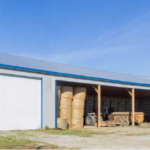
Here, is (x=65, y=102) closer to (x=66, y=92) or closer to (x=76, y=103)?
(x=66, y=92)

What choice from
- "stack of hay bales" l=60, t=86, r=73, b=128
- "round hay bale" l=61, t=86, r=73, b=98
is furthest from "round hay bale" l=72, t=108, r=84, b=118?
"round hay bale" l=61, t=86, r=73, b=98

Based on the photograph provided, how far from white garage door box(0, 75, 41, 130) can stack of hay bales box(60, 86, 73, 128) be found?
2.33m

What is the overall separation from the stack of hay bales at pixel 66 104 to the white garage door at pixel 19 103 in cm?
233

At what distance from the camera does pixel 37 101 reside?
1672 centimetres

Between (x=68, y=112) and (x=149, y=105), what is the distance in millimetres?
20996

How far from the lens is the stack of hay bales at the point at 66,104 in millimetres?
18562

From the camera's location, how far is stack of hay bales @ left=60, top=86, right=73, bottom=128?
18.6 meters

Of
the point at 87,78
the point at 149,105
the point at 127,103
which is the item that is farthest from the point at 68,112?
the point at 149,105

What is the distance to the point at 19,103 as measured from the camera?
16.0m

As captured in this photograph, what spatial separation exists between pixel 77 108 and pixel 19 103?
489 centimetres

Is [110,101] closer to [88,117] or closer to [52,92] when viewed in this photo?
[88,117]

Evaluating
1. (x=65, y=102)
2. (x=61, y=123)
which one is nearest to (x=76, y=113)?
(x=65, y=102)

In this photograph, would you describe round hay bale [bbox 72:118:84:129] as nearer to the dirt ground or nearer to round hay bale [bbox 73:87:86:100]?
round hay bale [bbox 73:87:86:100]

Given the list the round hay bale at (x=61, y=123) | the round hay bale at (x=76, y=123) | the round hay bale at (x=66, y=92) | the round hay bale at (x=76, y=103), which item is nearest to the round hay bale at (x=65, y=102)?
the round hay bale at (x=66, y=92)
